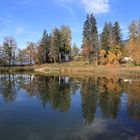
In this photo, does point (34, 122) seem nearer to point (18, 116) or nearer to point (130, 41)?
point (18, 116)

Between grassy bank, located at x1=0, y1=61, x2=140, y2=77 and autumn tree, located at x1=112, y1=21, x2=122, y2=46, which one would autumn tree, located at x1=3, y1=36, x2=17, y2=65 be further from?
autumn tree, located at x1=112, y1=21, x2=122, y2=46

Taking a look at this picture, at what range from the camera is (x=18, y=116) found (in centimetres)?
2042

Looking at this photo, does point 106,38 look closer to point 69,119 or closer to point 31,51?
point 31,51

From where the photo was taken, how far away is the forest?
90.1m

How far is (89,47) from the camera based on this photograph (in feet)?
304

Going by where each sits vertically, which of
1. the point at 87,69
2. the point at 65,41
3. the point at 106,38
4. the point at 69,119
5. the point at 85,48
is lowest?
the point at 69,119

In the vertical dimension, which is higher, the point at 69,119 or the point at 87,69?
the point at 87,69

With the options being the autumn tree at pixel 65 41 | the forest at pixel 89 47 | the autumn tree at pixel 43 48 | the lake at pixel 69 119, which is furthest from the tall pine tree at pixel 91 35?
the lake at pixel 69 119

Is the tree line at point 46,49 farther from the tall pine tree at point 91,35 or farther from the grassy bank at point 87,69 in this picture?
the tall pine tree at point 91,35

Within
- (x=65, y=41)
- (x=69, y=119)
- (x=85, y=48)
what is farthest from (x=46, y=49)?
(x=69, y=119)

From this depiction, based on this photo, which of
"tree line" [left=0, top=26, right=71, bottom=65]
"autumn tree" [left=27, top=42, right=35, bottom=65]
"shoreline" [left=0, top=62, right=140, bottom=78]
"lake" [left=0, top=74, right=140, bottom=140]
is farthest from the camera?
"autumn tree" [left=27, top=42, right=35, bottom=65]

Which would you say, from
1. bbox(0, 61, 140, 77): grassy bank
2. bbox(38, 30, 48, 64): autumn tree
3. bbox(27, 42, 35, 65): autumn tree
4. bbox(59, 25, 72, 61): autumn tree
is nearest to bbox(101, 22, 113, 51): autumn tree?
bbox(0, 61, 140, 77): grassy bank

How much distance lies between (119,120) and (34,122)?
254 inches

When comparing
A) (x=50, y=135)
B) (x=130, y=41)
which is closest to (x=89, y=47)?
(x=130, y=41)
